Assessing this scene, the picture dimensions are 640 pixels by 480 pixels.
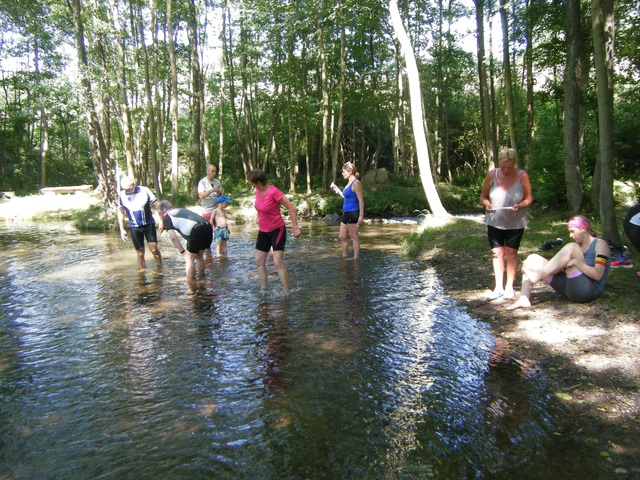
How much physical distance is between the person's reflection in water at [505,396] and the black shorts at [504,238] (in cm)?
194

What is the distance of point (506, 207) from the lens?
6348 millimetres

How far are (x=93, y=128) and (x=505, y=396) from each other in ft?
62.2

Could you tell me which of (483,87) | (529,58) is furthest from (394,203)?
(529,58)

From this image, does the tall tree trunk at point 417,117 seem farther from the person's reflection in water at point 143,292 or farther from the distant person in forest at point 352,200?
the person's reflection in water at point 143,292

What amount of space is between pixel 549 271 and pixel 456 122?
33.9m

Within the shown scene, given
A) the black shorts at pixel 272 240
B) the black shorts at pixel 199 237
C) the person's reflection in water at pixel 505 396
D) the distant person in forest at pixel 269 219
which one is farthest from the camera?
the black shorts at pixel 199 237

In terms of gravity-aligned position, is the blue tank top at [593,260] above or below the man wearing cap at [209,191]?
below

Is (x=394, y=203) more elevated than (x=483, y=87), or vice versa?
(x=483, y=87)

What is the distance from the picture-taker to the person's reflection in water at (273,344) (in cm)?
434

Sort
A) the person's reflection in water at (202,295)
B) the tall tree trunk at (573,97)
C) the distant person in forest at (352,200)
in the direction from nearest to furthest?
the person's reflection in water at (202,295)
the distant person in forest at (352,200)
the tall tree trunk at (573,97)

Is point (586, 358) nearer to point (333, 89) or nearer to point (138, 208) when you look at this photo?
point (138, 208)

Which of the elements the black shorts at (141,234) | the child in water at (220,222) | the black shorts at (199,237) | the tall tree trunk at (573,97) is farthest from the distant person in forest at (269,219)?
the tall tree trunk at (573,97)

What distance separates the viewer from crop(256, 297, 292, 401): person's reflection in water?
4.34 meters

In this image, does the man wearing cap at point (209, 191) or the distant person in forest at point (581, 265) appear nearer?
the distant person in forest at point (581, 265)
